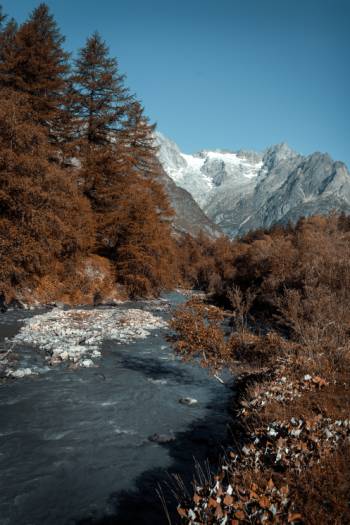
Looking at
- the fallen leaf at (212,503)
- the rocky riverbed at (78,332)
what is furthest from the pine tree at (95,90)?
the fallen leaf at (212,503)

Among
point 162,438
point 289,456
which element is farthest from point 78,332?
point 289,456

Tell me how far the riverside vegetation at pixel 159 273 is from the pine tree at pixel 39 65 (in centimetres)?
12

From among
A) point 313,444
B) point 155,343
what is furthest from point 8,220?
point 313,444

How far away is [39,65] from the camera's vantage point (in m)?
25.7

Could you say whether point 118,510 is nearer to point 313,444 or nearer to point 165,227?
point 313,444

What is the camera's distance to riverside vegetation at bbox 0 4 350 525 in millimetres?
4875

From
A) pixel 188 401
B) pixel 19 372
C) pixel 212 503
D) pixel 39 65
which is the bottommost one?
pixel 188 401

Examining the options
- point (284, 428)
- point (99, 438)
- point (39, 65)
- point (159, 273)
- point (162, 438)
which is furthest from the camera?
point (159, 273)

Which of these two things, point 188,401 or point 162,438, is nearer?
point 162,438

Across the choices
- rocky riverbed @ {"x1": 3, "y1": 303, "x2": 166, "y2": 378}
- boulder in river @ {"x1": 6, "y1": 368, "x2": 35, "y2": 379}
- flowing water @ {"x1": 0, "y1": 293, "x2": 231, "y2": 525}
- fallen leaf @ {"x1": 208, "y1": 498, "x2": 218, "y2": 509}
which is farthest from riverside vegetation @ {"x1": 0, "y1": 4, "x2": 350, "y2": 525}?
boulder in river @ {"x1": 6, "y1": 368, "x2": 35, "y2": 379}

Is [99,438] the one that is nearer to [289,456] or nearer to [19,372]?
[19,372]

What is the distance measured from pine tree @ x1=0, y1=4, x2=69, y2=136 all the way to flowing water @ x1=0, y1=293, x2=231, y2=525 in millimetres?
20946

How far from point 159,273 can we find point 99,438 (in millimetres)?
22286

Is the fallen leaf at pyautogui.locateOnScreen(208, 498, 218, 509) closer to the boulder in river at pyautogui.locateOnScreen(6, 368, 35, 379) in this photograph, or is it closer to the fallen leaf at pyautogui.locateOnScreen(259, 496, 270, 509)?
the fallen leaf at pyautogui.locateOnScreen(259, 496, 270, 509)
